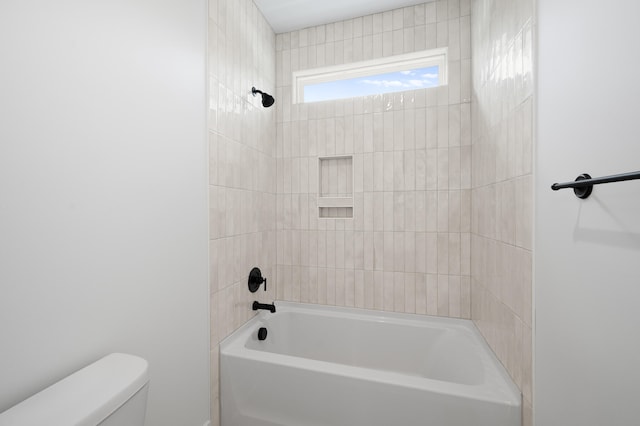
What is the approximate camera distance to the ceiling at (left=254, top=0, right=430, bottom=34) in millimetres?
1940

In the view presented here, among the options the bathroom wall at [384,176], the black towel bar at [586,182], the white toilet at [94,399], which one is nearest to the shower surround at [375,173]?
the bathroom wall at [384,176]

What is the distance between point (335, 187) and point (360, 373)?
1.33 meters

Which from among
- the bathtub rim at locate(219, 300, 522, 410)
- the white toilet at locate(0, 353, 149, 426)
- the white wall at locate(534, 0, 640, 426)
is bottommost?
the bathtub rim at locate(219, 300, 522, 410)

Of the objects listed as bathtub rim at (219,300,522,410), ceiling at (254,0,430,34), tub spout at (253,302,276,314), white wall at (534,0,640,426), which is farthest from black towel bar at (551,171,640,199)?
ceiling at (254,0,430,34)

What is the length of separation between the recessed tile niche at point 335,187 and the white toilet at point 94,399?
5.08 ft

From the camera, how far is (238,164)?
5.70ft

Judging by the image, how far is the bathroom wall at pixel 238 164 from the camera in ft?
4.94

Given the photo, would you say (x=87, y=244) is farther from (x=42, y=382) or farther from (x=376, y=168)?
(x=376, y=168)

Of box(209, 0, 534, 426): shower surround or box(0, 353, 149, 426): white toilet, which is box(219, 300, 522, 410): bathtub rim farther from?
box(0, 353, 149, 426): white toilet

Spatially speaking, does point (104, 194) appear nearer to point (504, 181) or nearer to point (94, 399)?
point (94, 399)

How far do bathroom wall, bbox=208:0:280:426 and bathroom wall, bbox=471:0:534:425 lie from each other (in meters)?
1.47

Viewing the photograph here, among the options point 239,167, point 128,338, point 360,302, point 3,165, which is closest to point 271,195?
point 239,167

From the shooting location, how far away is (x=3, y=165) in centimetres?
68

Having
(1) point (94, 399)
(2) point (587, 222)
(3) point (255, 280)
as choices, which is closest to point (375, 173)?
(3) point (255, 280)
